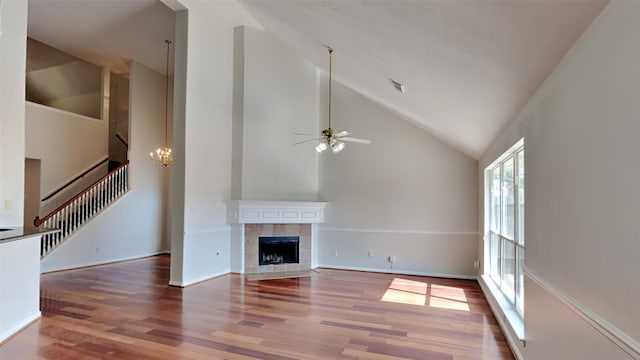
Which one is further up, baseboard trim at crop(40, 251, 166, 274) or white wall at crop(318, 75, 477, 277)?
white wall at crop(318, 75, 477, 277)

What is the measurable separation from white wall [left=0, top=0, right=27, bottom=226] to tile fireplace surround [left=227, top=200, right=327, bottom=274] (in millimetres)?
3339

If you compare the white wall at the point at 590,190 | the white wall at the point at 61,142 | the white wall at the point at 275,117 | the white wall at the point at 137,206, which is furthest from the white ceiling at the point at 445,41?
the white wall at the point at 137,206

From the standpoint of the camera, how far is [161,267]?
732cm

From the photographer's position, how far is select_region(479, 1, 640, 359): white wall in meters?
1.21

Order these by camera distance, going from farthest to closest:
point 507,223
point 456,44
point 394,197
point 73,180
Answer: point 73,180, point 394,197, point 507,223, point 456,44

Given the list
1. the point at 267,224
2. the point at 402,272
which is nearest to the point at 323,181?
the point at 267,224

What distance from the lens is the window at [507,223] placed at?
3488 mm

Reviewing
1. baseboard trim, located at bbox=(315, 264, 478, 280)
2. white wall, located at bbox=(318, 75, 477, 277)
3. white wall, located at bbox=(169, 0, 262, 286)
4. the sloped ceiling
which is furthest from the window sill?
white wall, located at bbox=(169, 0, 262, 286)

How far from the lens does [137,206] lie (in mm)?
8586

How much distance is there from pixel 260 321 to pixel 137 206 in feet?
19.6

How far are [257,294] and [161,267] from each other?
123 inches

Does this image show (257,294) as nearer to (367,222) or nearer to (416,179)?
A: (367,222)

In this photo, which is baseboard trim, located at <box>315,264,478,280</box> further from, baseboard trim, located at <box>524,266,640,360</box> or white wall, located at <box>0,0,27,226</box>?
white wall, located at <box>0,0,27,226</box>

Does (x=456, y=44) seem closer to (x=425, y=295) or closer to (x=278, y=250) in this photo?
(x=425, y=295)
